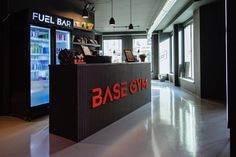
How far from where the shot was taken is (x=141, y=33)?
15.5 metres

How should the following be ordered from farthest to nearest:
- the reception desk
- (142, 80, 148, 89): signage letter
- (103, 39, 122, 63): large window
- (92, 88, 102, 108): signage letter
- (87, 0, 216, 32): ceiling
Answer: (103, 39, 122, 63): large window
(87, 0, 216, 32): ceiling
(142, 80, 148, 89): signage letter
(92, 88, 102, 108): signage letter
the reception desk

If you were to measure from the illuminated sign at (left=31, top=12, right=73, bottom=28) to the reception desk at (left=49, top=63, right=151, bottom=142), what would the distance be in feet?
5.74

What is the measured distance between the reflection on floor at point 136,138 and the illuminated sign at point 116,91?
55 centimetres

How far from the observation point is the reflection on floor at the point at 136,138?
117 inches

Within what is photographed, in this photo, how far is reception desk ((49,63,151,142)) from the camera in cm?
347

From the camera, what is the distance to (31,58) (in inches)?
195

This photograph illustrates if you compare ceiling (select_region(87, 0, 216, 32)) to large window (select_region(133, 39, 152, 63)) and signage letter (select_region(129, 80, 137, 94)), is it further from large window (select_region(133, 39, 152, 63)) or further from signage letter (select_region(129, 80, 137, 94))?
large window (select_region(133, 39, 152, 63))

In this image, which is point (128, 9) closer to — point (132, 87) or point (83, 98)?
point (132, 87)

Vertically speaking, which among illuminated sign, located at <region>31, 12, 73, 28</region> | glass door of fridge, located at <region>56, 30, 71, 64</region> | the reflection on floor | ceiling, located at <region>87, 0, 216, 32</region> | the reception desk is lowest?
the reflection on floor

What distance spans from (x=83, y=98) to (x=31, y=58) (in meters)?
2.23

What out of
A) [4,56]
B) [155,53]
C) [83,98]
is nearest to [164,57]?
[155,53]

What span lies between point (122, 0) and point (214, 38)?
11.9 ft

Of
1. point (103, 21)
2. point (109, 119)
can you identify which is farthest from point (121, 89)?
point (103, 21)

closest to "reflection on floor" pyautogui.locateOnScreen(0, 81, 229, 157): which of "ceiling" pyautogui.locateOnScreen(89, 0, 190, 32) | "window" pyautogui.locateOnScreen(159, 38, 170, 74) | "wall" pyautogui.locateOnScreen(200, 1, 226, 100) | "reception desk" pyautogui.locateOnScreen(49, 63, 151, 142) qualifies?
"reception desk" pyautogui.locateOnScreen(49, 63, 151, 142)
